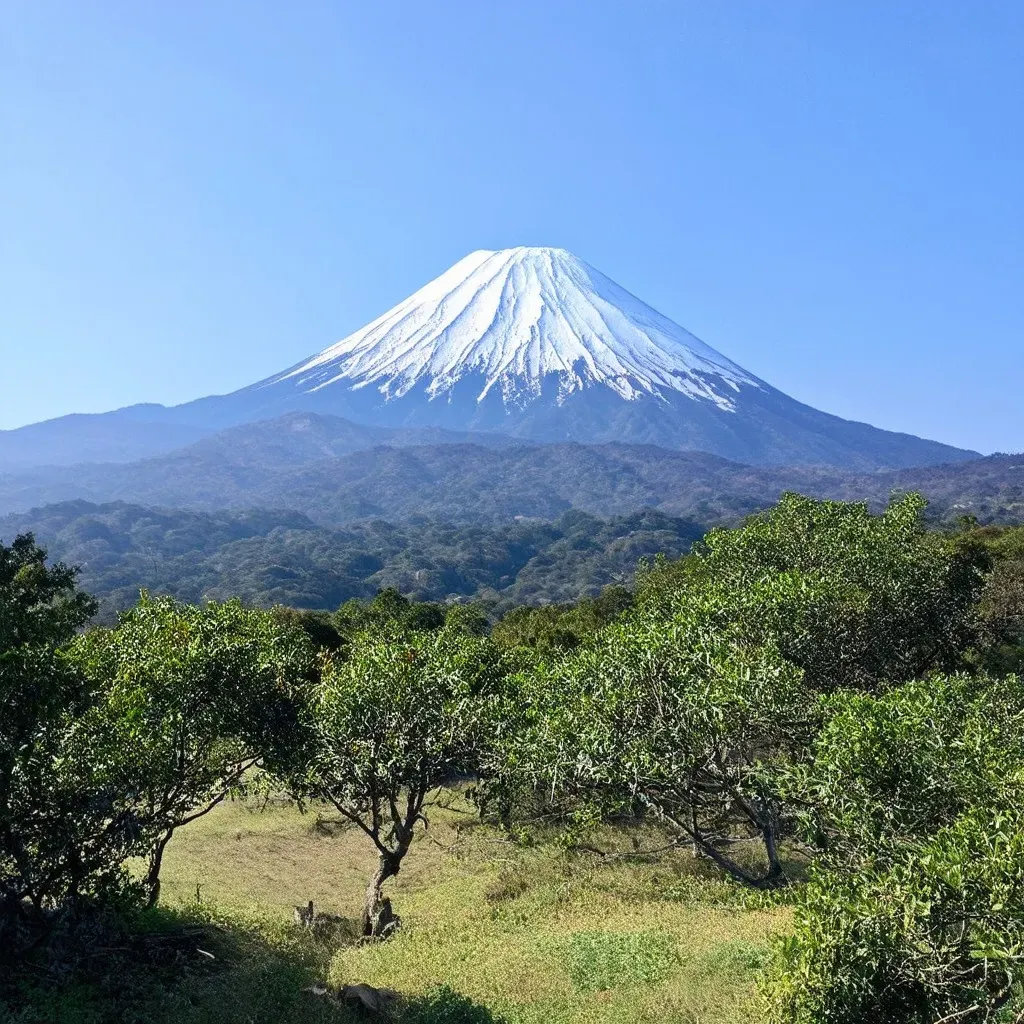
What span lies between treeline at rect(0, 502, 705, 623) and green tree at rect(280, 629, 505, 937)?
81.8 meters

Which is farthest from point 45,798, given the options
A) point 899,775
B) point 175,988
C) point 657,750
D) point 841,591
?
point 841,591

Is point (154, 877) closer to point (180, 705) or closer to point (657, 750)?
point (180, 705)

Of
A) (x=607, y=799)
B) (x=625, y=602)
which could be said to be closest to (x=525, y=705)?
(x=607, y=799)

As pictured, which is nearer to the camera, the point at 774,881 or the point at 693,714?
the point at 693,714

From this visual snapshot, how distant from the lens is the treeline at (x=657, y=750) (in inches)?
267

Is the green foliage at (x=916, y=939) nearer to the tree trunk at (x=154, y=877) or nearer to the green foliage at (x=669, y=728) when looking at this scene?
the green foliage at (x=669, y=728)

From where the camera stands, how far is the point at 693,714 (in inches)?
459

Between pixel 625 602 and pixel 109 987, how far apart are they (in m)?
33.5

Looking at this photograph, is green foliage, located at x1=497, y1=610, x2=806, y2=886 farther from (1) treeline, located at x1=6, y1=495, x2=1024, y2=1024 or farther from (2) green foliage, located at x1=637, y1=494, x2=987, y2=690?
(2) green foliage, located at x1=637, y1=494, x2=987, y2=690

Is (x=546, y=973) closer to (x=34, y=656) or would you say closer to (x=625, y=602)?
(x=34, y=656)

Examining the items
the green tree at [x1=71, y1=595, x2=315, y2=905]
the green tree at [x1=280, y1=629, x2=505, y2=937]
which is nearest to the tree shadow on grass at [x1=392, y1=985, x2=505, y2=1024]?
the green tree at [x1=280, y1=629, x2=505, y2=937]

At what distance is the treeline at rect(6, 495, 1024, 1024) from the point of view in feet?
22.2

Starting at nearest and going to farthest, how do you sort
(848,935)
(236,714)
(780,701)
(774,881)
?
(848,935), (780,701), (236,714), (774,881)

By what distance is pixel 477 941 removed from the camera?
40.7ft
